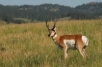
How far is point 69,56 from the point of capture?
384 inches

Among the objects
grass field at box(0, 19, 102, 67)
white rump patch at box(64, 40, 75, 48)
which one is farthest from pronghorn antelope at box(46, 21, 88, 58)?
grass field at box(0, 19, 102, 67)

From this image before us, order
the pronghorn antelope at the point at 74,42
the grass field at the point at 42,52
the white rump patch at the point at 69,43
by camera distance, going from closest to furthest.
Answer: the grass field at the point at 42,52 → the pronghorn antelope at the point at 74,42 → the white rump patch at the point at 69,43

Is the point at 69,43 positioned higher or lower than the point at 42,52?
higher

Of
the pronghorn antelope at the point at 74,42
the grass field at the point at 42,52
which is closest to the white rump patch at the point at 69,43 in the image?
the pronghorn antelope at the point at 74,42

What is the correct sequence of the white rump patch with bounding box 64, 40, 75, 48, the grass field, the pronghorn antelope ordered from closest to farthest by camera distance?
the grass field, the pronghorn antelope, the white rump patch with bounding box 64, 40, 75, 48

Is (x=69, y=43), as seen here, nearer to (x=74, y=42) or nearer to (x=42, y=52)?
(x=74, y=42)

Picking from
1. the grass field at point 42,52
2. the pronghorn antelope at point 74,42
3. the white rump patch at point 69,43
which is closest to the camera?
the grass field at point 42,52

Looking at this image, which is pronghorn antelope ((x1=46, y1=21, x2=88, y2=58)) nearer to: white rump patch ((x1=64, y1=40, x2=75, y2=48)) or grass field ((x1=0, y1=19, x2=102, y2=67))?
white rump patch ((x1=64, y1=40, x2=75, y2=48))

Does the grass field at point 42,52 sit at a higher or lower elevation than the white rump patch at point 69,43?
lower

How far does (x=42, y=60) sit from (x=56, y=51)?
2.07 metres

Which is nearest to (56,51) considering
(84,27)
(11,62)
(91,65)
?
(11,62)

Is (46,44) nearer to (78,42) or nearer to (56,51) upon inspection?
(56,51)

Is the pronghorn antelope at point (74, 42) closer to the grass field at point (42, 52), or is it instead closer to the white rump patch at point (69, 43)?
the white rump patch at point (69, 43)

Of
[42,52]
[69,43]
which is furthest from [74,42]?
[42,52]
